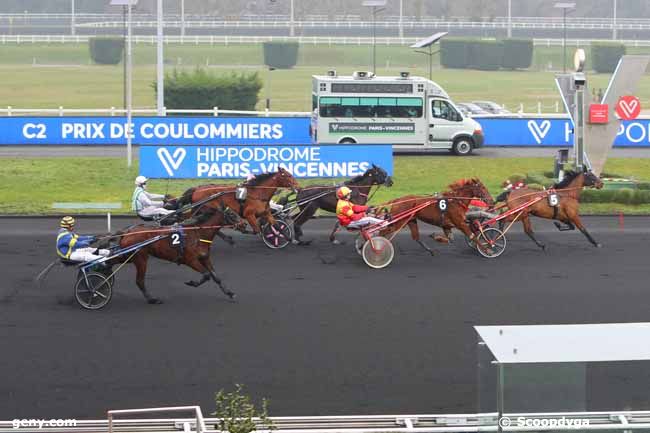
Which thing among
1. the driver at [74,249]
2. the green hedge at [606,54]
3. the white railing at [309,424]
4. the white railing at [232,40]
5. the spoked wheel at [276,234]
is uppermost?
the white railing at [232,40]

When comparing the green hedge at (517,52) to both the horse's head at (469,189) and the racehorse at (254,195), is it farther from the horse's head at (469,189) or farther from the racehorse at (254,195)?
the racehorse at (254,195)

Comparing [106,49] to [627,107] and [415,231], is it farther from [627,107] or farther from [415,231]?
[415,231]

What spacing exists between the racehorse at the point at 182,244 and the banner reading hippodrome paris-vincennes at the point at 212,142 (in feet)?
30.9

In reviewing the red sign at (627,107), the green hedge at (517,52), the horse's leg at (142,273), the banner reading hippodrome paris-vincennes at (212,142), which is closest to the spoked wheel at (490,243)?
the horse's leg at (142,273)

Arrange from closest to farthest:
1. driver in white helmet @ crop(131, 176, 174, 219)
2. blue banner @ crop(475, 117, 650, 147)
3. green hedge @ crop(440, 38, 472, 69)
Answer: driver in white helmet @ crop(131, 176, 174, 219) < blue banner @ crop(475, 117, 650, 147) < green hedge @ crop(440, 38, 472, 69)

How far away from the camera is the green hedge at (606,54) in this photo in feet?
240

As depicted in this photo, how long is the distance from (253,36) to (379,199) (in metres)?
60.8

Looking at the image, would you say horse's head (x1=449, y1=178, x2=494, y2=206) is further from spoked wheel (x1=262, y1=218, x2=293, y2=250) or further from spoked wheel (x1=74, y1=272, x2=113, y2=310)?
spoked wheel (x1=74, y1=272, x2=113, y2=310)

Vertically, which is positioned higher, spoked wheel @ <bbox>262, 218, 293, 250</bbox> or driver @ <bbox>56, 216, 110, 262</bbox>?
driver @ <bbox>56, 216, 110, 262</bbox>

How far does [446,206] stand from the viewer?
706 inches

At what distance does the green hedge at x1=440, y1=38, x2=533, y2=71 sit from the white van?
4538cm

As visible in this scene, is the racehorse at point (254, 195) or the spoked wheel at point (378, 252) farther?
the racehorse at point (254, 195)

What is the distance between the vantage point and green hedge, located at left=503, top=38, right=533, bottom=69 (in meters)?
77.3

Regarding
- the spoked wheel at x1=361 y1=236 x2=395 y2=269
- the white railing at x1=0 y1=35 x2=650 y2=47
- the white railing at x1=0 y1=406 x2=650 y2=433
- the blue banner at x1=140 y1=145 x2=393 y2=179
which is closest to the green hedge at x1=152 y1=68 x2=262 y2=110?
the blue banner at x1=140 y1=145 x2=393 y2=179
